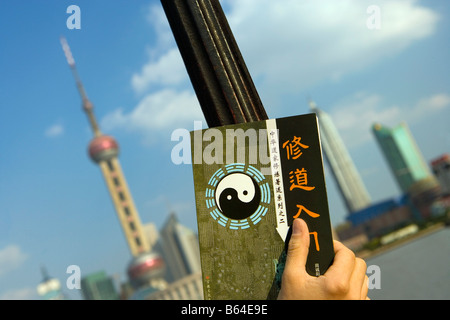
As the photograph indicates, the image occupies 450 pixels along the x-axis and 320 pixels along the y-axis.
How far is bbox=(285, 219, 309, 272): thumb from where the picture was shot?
479mm

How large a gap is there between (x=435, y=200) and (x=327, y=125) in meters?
15.1

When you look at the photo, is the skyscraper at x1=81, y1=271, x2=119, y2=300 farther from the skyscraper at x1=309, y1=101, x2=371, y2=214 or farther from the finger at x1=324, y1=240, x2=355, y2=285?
the finger at x1=324, y1=240, x2=355, y2=285

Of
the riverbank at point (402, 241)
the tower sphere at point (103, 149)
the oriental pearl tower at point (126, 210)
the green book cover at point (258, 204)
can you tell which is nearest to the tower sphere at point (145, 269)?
the oriental pearl tower at point (126, 210)

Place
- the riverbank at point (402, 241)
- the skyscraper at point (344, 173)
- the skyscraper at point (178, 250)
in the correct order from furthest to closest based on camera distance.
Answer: the skyscraper at point (344, 173)
the skyscraper at point (178, 250)
the riverbank at point (402, 241)

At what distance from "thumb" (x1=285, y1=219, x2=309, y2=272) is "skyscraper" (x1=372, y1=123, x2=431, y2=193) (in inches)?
1937

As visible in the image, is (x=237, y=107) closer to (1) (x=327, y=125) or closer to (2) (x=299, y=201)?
(2) (x=299, y=201)

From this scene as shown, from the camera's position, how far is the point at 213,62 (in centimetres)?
79

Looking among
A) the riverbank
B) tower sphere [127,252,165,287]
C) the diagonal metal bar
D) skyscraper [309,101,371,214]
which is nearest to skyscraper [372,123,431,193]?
skyscraper [309,101,371,214]

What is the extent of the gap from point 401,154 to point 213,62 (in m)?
55.0

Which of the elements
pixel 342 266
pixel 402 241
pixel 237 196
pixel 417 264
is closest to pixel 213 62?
pixel 237 196

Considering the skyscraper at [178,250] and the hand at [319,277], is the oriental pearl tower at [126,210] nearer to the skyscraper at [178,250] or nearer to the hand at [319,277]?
the skyscraper at [178,250]

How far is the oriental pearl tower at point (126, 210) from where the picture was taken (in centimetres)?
3331

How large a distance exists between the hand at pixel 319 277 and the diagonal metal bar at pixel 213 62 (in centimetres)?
30
